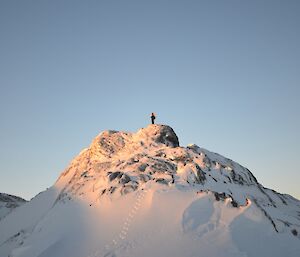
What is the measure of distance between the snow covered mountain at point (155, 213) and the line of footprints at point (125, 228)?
72 millimetres

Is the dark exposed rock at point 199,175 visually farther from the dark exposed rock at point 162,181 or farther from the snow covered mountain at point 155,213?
the dark exposed rock at point 162,181

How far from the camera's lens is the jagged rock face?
1107 inches

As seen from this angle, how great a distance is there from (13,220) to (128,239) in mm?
19659

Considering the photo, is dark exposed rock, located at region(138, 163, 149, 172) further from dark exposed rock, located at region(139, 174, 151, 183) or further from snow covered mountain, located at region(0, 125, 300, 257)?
dark exposed rock, located at region(139, 174, 151, 183)

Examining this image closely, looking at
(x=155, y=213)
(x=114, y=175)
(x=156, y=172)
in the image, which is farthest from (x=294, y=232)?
(x=114, y=175)

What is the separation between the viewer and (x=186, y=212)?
2364 cm

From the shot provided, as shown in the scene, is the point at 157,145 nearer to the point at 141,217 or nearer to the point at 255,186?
the point at 255,186

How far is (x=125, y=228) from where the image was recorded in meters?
22.8

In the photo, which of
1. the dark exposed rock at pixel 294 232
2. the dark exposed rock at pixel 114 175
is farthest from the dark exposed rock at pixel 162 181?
the dark exposed rock at pixel 294 232

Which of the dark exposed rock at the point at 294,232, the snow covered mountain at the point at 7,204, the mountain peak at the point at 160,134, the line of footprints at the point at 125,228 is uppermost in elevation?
the mountain peak at the point at 160,134

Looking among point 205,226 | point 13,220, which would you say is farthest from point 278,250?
point 13,220

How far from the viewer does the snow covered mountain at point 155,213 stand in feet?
69.1

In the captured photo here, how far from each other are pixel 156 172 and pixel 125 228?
8.21 m

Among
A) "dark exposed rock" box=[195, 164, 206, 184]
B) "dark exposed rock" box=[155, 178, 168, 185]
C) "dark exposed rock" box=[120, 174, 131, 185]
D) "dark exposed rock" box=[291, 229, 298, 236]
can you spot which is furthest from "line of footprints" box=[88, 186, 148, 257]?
"dark exposed rock" box=[291, 229, 298, 236]
